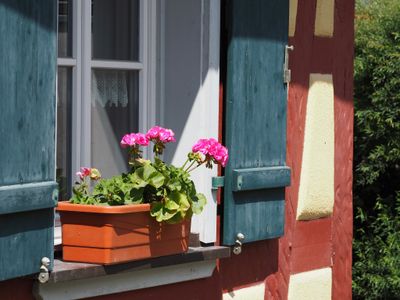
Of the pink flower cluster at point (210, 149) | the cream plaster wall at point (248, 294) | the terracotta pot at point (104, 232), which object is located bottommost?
the cream plaster wall at point (248, 294)

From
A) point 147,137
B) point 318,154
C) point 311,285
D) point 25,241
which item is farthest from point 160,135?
point 311,285

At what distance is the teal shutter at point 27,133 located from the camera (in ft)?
12.0

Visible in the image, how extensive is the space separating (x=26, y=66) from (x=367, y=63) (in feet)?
16.0

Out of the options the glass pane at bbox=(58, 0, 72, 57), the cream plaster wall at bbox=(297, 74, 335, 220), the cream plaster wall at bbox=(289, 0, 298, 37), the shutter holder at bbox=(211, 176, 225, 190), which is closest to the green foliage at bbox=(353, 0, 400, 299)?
the cream plaster wall at bbox=(297, 74, 335, 220)

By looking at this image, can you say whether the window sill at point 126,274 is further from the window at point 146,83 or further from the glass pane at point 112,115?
the glass pane at point 112,115

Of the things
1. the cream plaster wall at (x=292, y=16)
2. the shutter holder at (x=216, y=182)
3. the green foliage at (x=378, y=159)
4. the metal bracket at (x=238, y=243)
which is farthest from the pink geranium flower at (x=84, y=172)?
the green foliage at (x=378, y=159)

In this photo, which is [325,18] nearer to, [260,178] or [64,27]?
[260,178]

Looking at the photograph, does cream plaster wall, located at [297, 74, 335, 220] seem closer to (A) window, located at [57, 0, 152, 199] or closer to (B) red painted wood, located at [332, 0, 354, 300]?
(B) red painted wood, located at [332, 0, 354, 300]

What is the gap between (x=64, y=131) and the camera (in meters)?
4.35

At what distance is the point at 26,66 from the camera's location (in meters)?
3.73

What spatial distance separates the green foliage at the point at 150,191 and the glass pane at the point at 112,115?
13.9 inches

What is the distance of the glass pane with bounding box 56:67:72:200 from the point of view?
433 cm

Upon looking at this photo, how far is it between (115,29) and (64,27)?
0.90 feet

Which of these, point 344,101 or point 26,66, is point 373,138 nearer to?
point 344,101
